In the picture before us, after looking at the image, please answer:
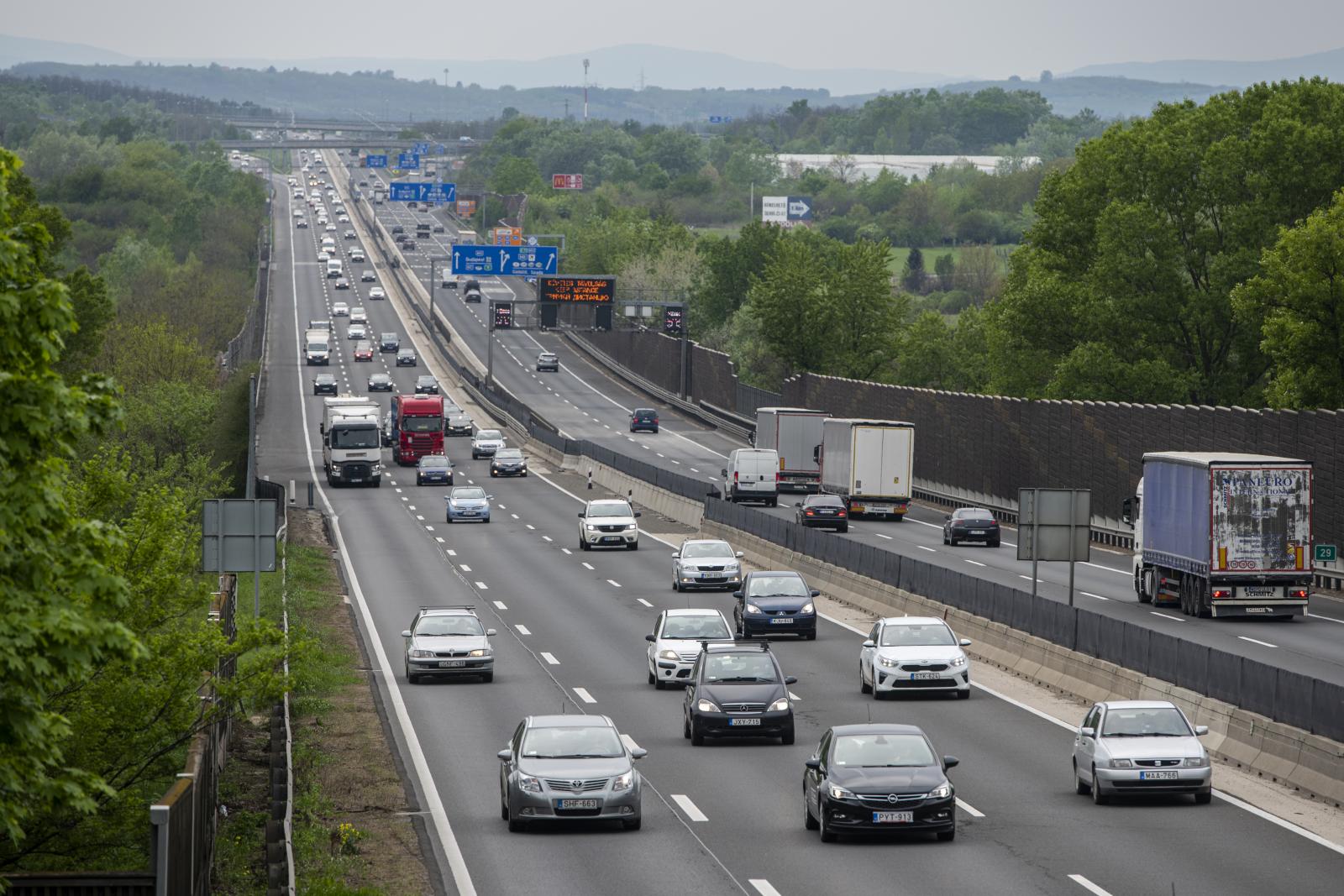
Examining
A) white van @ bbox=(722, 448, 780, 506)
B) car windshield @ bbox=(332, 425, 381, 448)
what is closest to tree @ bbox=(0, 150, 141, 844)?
white van @ bbox=(722, 448, 780, 506)

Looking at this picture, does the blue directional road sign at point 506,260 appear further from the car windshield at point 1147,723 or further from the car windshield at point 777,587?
the car windshield at point 1147,723

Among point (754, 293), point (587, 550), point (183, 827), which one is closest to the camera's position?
point (183, 827)

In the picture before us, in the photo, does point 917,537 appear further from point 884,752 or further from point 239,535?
point 884,752

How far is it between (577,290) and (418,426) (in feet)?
122

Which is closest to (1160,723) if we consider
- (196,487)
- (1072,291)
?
(196,487)

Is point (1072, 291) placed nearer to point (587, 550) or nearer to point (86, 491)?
point (587, 550)

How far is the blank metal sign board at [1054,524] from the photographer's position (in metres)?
39.3

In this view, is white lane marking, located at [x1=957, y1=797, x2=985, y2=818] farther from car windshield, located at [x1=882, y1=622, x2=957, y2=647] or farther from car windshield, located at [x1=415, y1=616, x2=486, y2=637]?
car windshield, located at [x1=415, y1=616, x2=486, y2=637]

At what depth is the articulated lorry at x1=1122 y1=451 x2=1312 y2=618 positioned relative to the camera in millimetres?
43625

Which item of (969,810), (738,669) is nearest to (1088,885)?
(969,810)

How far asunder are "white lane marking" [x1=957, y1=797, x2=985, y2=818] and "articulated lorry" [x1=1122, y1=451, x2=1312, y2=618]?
1977cm

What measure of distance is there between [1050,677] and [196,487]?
1634 inches

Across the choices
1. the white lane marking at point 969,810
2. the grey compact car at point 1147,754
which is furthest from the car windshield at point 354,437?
the grey compact car at point 1147,754

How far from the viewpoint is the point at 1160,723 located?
81.9 ft
